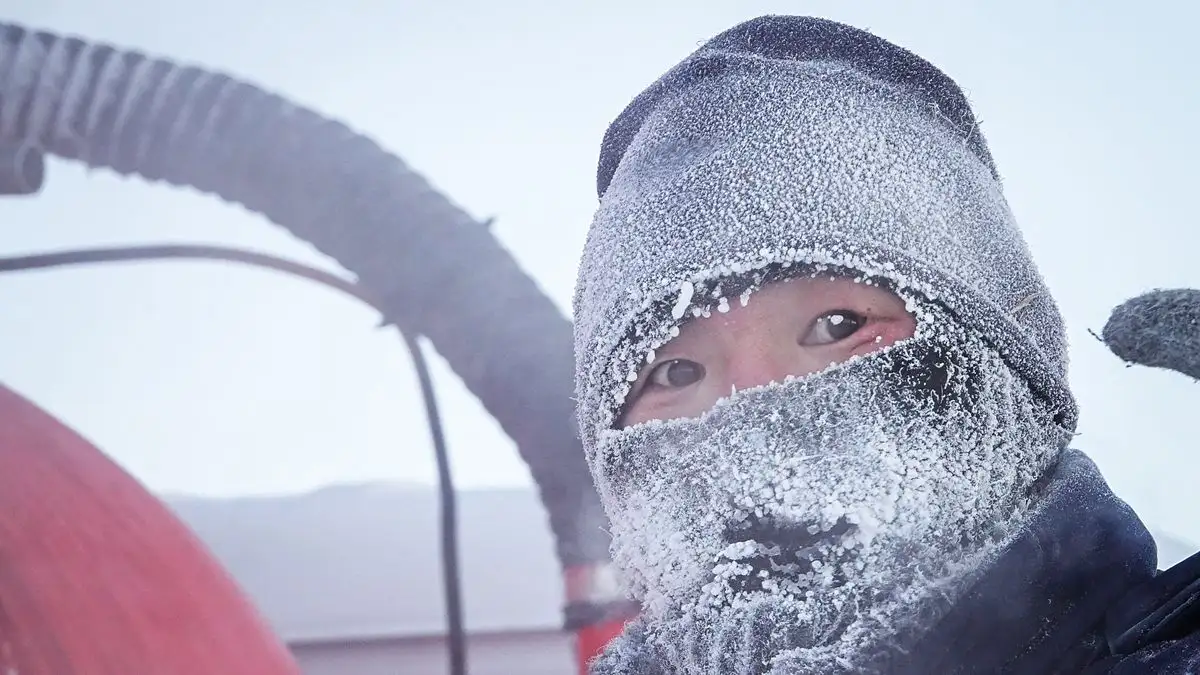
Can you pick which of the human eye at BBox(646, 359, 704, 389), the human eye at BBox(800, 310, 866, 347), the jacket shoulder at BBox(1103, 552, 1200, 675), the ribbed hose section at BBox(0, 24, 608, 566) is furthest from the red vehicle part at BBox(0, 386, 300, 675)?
the jacket shoulder at BBox(1103, 552, 1200, 675)

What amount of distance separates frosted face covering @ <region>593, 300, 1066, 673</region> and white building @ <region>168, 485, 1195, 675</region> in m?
0.51

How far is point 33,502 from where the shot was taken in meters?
0.84

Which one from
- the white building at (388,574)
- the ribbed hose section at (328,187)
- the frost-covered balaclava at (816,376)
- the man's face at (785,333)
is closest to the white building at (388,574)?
the white building at (388,574)

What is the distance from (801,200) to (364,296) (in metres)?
0.68

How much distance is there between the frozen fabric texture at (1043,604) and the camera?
561 mm

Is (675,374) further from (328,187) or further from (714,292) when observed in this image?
(328,187)

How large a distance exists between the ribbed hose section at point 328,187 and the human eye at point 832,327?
44cm

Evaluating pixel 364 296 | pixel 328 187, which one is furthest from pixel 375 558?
pixel 328 187

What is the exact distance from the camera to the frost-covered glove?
24.5 inches

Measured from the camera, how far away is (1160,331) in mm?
634

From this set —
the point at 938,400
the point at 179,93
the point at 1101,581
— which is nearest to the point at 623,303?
the point at 938,400

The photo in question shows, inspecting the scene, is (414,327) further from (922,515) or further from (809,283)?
(922,515)

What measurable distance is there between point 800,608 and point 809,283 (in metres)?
0.26

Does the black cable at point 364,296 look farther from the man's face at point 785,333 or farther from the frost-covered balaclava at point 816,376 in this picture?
the man's face at point 785,333
